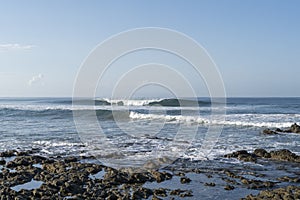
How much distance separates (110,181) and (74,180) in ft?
3.47

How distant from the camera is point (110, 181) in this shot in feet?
Result: 32.8

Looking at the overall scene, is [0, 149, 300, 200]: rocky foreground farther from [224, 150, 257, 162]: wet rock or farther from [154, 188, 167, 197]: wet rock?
[224, 150, 257, 162]: wet rock

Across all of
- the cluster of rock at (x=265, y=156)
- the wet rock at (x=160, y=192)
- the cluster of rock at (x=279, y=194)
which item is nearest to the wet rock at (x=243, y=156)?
the cluster of rock at (x=265, y=156)

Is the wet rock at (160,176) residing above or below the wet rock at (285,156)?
below

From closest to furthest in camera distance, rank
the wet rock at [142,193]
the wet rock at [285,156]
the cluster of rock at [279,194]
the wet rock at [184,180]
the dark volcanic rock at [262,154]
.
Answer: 1. the cluster of rock at [279,194]
2. the wet rock at [142,193]
3. the wet rock at [184,180]
4. the wet rock at [285,156]
5. the dark volcanic rock at [262,154]

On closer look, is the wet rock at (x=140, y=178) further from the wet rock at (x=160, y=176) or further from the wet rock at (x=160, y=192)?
the wet rock at (x=160, y=192)

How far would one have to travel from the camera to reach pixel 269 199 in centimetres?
825

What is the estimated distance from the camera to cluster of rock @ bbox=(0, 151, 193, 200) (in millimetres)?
8773

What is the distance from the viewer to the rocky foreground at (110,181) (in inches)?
345

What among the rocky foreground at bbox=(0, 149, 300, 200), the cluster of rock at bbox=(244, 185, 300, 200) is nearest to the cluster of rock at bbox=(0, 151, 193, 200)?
the rocky foreground at bbox=(0, 149, 300, 200)

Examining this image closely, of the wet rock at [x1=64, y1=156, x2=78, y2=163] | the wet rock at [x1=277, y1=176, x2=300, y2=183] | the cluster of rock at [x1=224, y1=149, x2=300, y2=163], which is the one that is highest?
the cluster of rock at [x1=224, y1=149, x2=300, y2=163]

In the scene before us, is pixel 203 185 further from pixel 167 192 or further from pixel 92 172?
pixel 92 172

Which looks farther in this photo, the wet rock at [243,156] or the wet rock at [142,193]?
the wet rock at [243,156]

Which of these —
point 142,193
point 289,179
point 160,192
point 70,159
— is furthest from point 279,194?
point 70,159
